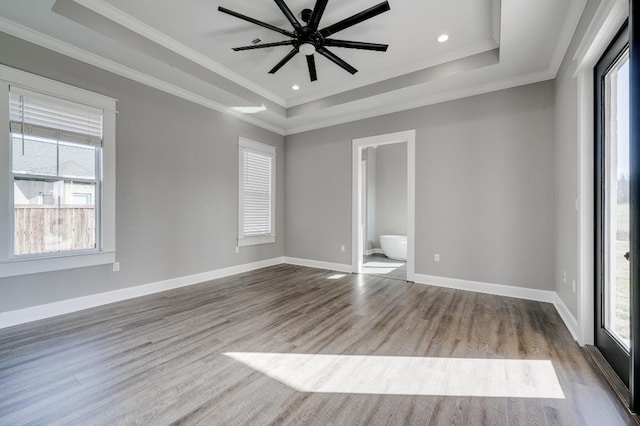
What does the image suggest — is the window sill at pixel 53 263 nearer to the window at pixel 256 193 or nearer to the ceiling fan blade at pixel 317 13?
the window at pixel 256 193

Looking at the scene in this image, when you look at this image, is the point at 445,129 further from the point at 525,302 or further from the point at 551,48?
the point at 525,302

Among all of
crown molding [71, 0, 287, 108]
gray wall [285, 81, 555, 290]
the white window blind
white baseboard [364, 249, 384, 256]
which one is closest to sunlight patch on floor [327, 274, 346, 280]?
A: gray wall [285, 81, 555, 290]

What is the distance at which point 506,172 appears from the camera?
142 inches

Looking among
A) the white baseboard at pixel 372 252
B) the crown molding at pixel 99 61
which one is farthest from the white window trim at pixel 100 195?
the white baseboard at pixel 372 252

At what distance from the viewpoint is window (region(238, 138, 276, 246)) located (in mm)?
4957

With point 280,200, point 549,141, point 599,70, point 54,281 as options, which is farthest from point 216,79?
point 549,141

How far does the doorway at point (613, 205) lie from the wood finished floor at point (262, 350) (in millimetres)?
293

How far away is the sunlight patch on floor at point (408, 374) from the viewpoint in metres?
1.68

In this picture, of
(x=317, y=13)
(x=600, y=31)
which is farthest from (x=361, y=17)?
(x=600, y=31)

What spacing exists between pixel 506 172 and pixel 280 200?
4053 mm

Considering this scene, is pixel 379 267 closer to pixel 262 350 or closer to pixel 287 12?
pixel 262 350

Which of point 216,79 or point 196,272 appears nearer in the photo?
point 216,79

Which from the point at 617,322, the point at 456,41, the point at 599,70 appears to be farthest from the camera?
the point at 456,41

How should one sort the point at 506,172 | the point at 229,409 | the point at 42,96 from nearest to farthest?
the point at 229,409 → the point at 42,96 → the point at 506,172
